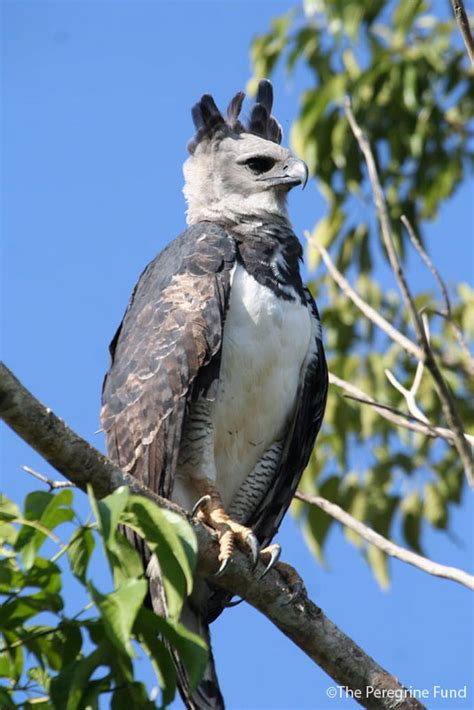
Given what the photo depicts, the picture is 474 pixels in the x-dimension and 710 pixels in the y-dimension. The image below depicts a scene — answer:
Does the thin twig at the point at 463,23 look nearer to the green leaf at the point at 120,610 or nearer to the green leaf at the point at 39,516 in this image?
the green leaf at the point at 39,516

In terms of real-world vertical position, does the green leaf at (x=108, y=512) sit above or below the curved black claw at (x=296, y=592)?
below

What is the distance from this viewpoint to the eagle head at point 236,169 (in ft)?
14.8

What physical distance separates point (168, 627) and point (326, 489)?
3428 mm

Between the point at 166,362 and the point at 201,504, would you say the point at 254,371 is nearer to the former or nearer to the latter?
the point at 166,362

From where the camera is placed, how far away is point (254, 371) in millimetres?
4020

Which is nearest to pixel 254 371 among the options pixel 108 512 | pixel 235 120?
pixel 235 120

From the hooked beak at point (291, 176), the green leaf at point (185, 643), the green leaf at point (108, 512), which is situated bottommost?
the green leaf at point (185, 643)

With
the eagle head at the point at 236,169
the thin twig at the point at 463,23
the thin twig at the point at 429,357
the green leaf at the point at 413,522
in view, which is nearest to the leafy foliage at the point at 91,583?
the thin twig at the point at 429,357

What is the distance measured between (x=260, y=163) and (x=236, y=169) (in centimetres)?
10

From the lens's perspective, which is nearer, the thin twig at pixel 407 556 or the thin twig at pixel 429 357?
the thin twig at pixel 429 357

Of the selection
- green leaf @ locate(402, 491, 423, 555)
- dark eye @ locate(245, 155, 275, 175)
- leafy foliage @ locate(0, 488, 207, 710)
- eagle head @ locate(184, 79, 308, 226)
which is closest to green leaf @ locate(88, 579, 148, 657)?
leafy foliage @ locate(0, 488, 207, 710)

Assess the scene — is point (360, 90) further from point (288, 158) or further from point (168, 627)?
point (168, 627)

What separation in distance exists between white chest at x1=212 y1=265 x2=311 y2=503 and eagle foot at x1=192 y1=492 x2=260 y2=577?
283mm

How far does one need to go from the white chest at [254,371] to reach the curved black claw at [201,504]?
0.29m
